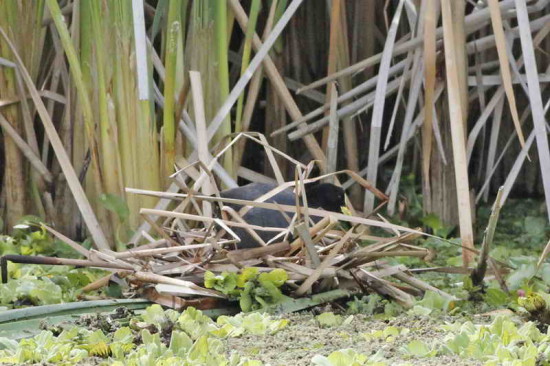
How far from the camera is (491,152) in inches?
153

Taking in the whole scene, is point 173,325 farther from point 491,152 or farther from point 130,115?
point 491,152

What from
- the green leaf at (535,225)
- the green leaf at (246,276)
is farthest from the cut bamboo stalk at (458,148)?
the green leaf at (535,225)

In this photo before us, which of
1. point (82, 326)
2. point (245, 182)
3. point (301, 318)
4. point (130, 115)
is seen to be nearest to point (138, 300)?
point (82, 326)

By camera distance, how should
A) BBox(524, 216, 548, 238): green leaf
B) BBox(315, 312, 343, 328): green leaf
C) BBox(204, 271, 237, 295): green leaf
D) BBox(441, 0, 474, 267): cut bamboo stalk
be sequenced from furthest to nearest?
BBox(524, 216, 548, 238): green leaf
BBox(441, 0, 474, 267): cut bamboo stalk
BBox(204, 271, 237, 295): green leaf
BBox(315, 312, 343, 328): green leaf

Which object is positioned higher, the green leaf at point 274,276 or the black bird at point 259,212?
the black bird at point 259,212

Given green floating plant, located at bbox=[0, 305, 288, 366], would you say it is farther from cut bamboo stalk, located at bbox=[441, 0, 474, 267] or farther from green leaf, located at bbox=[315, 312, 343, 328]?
cut bamboo stalk, located at bbox=[441, 0, 474, 267]

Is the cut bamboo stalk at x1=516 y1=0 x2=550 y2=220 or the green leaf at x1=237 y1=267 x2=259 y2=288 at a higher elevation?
the cut bamboo stalk at x1=516 y1=0 x2=550 y2=220

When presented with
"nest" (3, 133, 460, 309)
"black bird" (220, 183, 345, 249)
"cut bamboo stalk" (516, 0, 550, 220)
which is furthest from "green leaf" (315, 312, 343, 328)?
"cut bamboo stalk" (516, 0, 550, 220)

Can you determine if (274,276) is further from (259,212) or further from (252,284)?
(259,212)

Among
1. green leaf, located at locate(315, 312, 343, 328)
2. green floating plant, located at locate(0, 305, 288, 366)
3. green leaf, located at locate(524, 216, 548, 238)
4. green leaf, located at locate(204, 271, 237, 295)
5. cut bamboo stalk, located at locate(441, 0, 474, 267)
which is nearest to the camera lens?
green floating plant, located at locate(0, 305, 288, 366)

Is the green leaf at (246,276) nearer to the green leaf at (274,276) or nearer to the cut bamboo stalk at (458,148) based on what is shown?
the green leaf at (274,276)

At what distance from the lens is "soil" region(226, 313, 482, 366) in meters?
2.11

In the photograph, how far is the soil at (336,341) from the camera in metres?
2.11

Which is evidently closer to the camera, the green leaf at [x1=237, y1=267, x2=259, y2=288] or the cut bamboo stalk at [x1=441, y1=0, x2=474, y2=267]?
the green leaf at [x1=237, y1=267, x2=259, y2=288]
